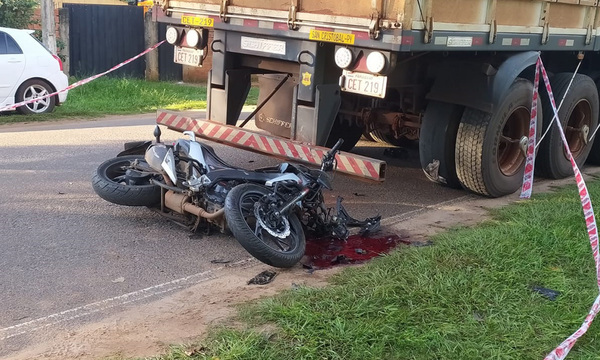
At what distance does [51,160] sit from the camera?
26.3 ft

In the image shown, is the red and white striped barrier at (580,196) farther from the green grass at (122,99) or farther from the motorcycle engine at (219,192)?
the green grass at (122,99)

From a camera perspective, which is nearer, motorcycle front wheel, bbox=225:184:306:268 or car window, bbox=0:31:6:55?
motorcycle front wheel, bbox=225:184:306:268

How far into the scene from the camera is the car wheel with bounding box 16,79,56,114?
453 inches

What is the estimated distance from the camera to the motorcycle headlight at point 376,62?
5.69m

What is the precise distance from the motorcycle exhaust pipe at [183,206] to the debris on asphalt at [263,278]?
0.54m

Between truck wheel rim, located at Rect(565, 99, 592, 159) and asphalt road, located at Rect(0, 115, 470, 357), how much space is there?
73.0 inches

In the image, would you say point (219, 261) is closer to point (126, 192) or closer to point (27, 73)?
point (126, 192)

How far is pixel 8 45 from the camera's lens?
11.3m

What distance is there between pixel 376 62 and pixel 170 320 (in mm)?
2695

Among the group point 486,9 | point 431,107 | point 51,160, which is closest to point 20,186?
point 51,160

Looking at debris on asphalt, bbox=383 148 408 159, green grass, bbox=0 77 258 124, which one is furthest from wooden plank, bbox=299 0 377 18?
green grass, bbox=0 77 258 124

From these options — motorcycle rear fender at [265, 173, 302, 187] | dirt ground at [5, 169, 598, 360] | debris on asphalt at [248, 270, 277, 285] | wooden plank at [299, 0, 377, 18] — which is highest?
wooden plank at [299, 0, 377, 18]

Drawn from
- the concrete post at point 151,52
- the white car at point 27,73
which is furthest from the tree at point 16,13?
the white car at point 27,73

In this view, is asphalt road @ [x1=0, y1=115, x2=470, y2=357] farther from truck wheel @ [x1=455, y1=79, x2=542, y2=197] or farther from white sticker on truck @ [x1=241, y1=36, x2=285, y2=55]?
white sticker on truck @ [x1=241, y1=36, x2=285, y2=55]
